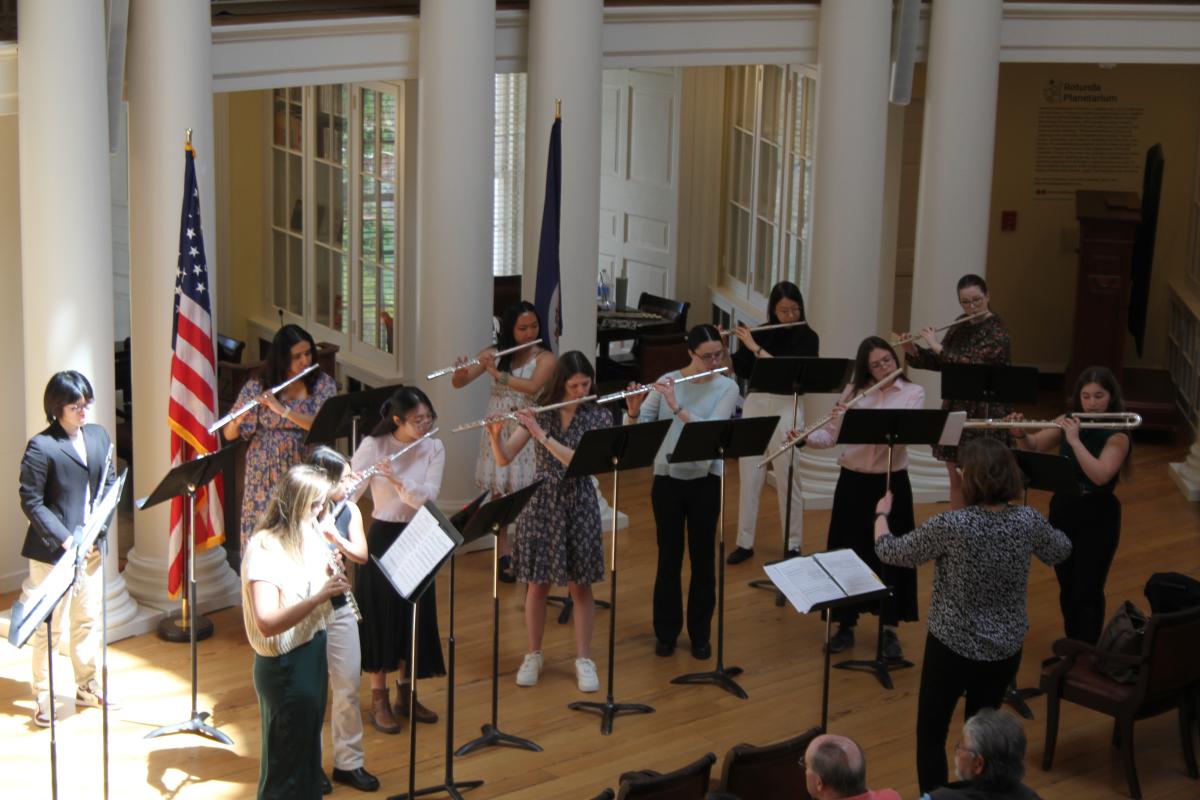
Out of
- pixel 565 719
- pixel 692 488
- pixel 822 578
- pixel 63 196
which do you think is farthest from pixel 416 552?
pixel 63 196

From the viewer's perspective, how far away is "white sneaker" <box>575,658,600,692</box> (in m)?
7.09

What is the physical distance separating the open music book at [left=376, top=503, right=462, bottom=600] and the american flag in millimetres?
2151

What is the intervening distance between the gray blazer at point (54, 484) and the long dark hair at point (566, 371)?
182 cm

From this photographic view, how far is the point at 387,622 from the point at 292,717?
1224mm

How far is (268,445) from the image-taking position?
7.25m

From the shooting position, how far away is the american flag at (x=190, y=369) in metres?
7.28

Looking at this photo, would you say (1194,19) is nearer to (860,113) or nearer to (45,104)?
(860,113)

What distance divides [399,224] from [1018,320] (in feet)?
18.0

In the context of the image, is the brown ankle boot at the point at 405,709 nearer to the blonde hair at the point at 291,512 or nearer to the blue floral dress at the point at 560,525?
the blue floral dress at the point at 560,525

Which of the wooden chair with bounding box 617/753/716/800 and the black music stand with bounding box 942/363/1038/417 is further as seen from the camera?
the black music stand with bounding box 942/363/1038/417

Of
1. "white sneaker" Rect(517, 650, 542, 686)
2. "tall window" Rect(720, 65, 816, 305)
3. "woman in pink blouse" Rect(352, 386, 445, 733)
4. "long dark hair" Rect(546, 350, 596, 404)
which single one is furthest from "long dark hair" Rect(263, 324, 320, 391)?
"tall window" Rect(720, 65, 816, 305)

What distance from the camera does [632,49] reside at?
30.5ft

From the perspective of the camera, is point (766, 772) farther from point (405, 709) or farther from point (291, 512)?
point (405, 709)

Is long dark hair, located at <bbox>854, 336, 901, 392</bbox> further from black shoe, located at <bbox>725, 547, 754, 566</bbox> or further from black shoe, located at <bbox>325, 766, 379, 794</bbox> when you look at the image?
black shoe, located at <bbox>325, 766, 379, 794</bbox>
